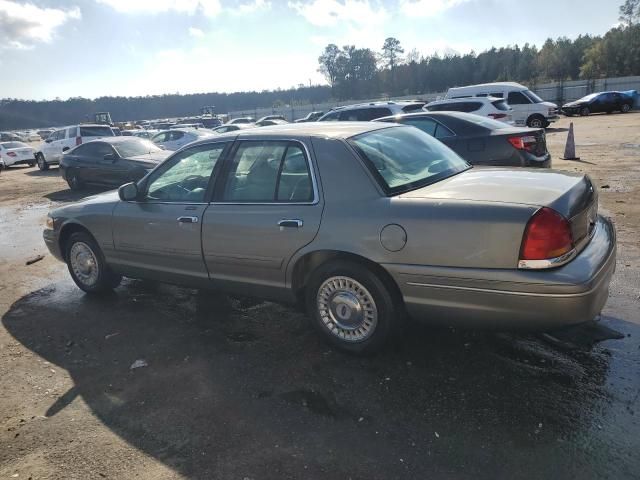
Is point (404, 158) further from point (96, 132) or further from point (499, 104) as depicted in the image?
point (96, 132)

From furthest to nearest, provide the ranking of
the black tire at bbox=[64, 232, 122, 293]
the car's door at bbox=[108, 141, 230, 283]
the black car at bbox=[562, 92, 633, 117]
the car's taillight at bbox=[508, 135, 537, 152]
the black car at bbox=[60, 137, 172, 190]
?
the black car at bbox=[562, 92, 633, 117] → the black car at bbox=[60, 137, 172, 190] → the car's taillight at bbox=[508, 135, 537, 152] → the black tire at bbox=[64, 232, 122, 293] → the car's door at bbox=[108, 141, 230, 283]

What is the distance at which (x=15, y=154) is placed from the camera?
23.2 m

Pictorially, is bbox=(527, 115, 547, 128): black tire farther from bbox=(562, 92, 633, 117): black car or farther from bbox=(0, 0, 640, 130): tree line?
bbox=(0, 0, 640, 130): tree line

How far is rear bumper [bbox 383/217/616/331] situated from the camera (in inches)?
109

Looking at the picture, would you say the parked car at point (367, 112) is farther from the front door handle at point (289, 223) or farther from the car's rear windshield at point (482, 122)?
the front door handle at point (289, 223)

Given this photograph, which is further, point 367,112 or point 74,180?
point 74,180

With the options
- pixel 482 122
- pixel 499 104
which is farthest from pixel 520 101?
pixel 482 122

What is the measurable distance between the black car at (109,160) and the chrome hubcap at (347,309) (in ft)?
28.2

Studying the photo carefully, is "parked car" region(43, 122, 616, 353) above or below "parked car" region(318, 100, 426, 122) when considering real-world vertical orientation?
below

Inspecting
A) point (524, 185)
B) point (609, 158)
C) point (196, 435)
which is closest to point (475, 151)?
point (524, 185)

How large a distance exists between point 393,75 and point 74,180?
87.3 meters

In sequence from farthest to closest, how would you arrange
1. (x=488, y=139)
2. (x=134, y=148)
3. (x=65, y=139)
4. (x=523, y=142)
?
(x=65, y=139)
(x=134, y=148)
(x=488, y=139)
(x=523, y=142)

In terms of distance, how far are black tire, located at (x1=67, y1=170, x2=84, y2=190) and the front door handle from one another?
11.8 m

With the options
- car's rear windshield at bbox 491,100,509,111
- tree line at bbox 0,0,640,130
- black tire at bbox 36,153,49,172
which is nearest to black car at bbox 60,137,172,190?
black tire at bbox 36,153,49,172
